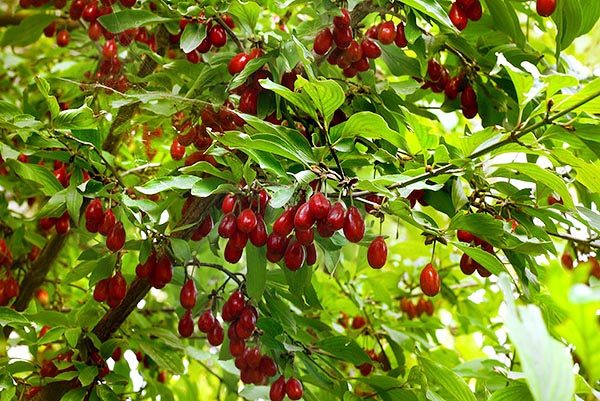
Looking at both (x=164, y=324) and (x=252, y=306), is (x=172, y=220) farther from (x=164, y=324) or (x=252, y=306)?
(x=164, y=324)

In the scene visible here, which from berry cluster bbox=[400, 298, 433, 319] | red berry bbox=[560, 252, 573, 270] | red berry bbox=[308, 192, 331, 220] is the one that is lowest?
berry cluster bbox=[400, 298, 433, 319]

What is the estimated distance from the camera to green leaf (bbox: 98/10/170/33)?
1320mm

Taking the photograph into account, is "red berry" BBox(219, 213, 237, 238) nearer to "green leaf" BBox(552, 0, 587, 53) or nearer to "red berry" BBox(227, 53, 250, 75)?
"red berry" BBox(227, 53, 250, 75)

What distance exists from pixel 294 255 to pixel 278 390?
0.29 meters

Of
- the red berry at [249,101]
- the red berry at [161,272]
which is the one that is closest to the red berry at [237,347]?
the red berry at [161,272]

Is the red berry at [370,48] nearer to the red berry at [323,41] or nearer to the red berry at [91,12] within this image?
the red berry at [323,41]

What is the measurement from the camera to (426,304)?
190 cm

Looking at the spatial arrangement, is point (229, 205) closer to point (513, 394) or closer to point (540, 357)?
point (513, 394)

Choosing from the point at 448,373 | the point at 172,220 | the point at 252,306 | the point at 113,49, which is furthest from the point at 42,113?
the point at 448,373

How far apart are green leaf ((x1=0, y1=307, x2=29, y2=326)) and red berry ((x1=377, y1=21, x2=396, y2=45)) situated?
2.28 feet

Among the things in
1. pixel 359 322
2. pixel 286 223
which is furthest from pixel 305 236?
pixel 359 322

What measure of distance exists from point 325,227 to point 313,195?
0.14 ft

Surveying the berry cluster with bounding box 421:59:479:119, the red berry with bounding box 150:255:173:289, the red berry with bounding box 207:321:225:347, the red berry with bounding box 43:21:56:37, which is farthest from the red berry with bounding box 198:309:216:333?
the red berry with bounding box 43:21:56:37

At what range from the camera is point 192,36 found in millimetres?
1248
